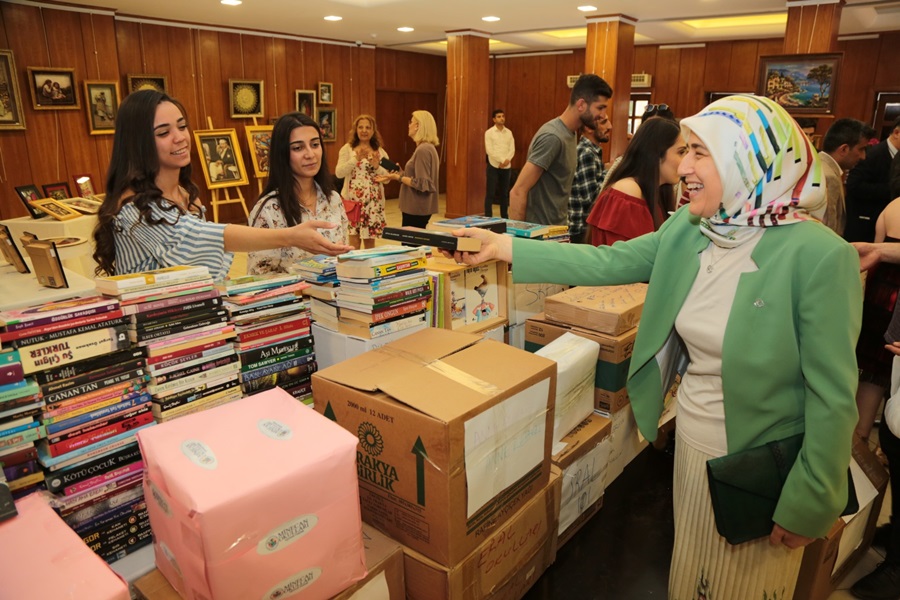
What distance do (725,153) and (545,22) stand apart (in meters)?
8.25

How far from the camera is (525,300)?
284 centimetres

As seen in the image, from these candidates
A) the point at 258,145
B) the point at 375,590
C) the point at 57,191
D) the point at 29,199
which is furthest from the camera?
the point at 258,145

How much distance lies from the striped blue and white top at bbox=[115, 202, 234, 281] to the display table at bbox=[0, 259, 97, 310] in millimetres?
277

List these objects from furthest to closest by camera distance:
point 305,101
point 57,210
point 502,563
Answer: point 305,101 → point 57,210 → point 502,563

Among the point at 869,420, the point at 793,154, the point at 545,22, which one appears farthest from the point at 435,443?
the point at 545,22

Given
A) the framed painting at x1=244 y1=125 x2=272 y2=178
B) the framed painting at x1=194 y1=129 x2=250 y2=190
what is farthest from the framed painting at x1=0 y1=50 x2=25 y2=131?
the framed painting at x1=244 y1=125 x2=272 y2=178

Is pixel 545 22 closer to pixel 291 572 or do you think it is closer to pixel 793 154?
pixel 793 154

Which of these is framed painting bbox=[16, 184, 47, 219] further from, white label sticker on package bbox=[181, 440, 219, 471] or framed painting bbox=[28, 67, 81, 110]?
white label sticker on package bbox=[181, 440, 219, 471]

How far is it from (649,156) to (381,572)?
217 cm

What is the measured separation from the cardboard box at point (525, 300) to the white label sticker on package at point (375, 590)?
1.50 metres

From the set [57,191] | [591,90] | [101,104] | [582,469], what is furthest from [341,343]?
[101,104]

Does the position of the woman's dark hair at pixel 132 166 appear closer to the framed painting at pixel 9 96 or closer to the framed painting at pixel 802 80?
the framed painting at pixel 802 80

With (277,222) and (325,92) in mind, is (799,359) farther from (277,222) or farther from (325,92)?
(325,92)

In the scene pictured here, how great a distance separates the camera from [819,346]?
1265 mm
